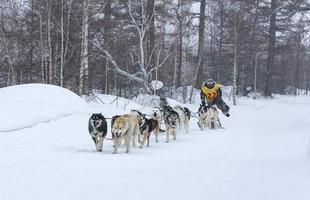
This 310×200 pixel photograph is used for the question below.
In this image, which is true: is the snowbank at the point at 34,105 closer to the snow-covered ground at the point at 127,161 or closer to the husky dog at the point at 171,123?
the snow-covered ground at the point at 127,161

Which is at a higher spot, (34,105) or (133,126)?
(34,105)

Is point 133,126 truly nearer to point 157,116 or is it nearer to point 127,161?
point 127,161

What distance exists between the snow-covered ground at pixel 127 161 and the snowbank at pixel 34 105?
0.08ft

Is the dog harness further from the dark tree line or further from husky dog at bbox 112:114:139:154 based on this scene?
husky dog at bbox 112:114:139:154

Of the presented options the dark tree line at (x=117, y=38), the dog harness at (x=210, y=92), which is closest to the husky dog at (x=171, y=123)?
the dog harness at (x=210, y=92)

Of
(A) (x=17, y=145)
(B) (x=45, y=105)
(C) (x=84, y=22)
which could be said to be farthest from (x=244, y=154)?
(C) (x=84, y=22)

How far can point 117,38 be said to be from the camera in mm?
24516

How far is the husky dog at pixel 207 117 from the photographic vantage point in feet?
48.7

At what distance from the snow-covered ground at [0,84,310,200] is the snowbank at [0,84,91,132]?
0.08 ft

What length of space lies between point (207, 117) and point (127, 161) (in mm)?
6691

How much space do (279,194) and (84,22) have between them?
40.9 feet

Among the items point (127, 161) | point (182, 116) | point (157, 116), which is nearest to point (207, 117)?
point (182, 116)

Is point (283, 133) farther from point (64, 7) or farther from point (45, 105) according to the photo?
point (64, 7)

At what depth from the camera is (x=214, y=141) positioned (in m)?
11.9
